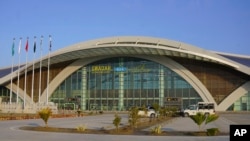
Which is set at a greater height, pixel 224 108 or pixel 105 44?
pixel 105 44

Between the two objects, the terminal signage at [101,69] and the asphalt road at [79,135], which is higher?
the terminal signage at [101,69]

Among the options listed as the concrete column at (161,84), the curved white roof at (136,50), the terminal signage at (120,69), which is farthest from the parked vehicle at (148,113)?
the terminal signage at (120,69)

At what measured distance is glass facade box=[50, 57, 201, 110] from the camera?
243 ft

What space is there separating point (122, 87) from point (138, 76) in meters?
4.30

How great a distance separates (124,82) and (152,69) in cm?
668

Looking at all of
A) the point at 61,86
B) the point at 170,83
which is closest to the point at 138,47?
the point at 170,83

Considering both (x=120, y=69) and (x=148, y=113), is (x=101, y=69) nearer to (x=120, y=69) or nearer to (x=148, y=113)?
(x=120, y=69)

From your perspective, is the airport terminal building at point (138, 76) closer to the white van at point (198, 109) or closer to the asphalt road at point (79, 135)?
the white van at point (198, 109)

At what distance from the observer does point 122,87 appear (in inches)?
3019

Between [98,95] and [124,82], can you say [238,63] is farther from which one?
[98,95]

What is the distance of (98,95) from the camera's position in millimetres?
78500

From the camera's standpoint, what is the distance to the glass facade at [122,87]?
74.2m

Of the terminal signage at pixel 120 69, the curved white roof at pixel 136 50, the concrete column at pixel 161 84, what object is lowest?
the concrete column at pixel 161 84

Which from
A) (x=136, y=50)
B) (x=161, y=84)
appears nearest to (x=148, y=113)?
(x=136, y=50)
